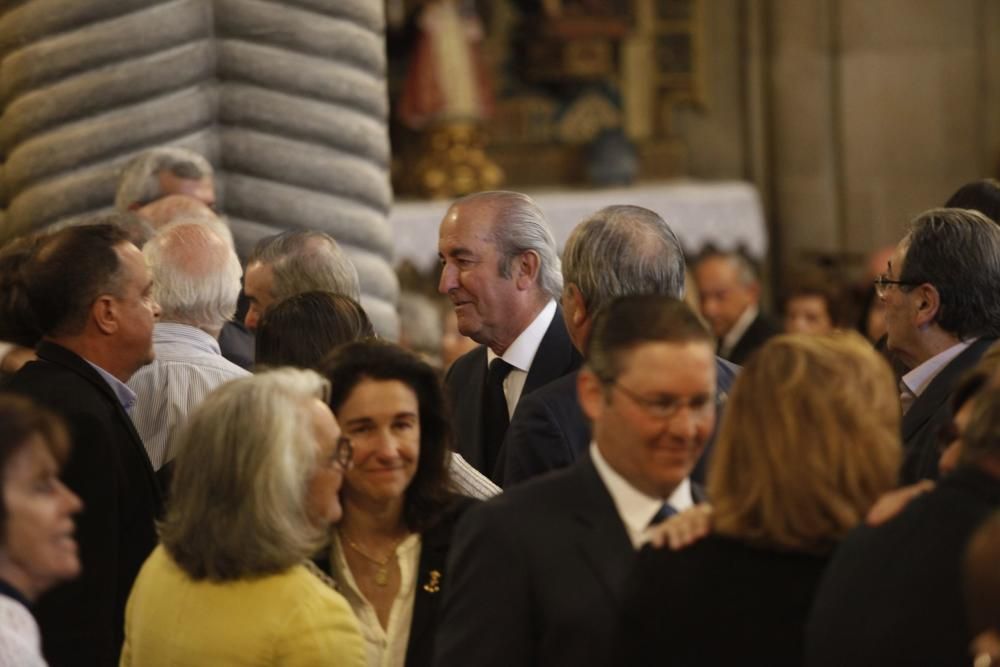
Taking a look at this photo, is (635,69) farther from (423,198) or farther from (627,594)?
(627,594)

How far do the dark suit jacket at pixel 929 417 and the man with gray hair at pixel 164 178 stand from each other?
2.45 meters

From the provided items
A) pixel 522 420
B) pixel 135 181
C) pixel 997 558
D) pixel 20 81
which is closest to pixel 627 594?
pixel 997 558

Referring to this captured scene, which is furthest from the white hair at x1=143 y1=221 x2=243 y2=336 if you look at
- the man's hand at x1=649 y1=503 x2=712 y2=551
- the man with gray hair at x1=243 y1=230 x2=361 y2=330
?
the man's hand at x1=649 y1=503 x2=712 y2=551

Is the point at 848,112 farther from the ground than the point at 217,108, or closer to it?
closer to it

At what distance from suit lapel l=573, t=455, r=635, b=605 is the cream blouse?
60cm

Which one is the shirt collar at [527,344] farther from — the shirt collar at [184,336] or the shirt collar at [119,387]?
the shirt collar at [119,387]

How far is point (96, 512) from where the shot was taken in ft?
14.3

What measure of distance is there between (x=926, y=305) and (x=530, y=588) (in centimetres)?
192

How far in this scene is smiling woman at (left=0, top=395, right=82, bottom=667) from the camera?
3037 mm

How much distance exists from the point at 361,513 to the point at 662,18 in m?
10.2

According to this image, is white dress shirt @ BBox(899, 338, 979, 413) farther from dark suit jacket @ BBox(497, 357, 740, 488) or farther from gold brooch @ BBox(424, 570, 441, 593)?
gold brooch @ BBox(424, 570, 441, 593)

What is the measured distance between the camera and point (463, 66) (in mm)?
12812

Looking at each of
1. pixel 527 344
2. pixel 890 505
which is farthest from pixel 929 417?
pixel 890 505

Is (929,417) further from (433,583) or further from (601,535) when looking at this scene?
(601,535)
